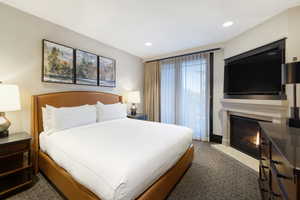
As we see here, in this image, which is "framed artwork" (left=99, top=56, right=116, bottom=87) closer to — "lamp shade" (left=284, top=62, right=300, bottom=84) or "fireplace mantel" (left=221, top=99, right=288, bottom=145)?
"fireplace mantel" (left=221, top=99, right=288, bottom=145)

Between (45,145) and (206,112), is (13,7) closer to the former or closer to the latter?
(45,145)

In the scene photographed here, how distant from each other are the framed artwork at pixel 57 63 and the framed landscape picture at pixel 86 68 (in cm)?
12

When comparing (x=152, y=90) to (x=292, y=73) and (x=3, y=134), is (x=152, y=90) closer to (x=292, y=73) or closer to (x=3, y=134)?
(x=292, y=73)

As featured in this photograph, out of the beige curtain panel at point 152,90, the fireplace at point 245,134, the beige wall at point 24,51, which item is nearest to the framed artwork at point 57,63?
the beige wall at point 24,51

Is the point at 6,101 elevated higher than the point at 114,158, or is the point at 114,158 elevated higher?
the point at 6,101

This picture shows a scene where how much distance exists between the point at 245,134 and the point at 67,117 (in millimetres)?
3569

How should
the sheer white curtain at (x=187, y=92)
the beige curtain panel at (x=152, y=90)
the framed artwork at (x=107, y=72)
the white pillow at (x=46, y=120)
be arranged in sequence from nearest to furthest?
the white pillow at (x=46, y=120) → the framed artwork at (x=107, y=72) → the sheer white curtain at (x=187, y=92) → the beige curtain panel at (x=152, y=90)

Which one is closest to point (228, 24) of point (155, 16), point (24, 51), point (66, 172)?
point (155, 16)

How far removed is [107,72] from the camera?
132 inches

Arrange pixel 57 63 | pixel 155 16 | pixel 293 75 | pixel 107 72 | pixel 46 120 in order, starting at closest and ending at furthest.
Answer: pixel 293 75
pixel 46 120
pixel 155 16
pixel 57 63
pixel 107 72

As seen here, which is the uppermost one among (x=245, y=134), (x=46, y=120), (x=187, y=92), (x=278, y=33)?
(x=278, y=33)

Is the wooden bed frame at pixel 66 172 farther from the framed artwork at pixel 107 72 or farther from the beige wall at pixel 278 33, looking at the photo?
the beige wall at pixel 278 33

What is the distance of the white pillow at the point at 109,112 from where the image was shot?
2.73 m

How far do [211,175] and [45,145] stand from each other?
8.38 ft
